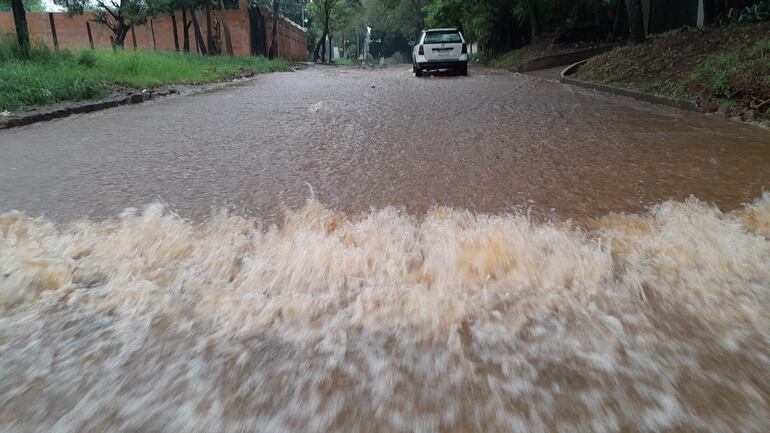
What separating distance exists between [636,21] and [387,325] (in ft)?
41.8

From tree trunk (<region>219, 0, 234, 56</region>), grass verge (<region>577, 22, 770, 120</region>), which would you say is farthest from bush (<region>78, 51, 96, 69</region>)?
tree trunk (<region>219, 0, 234, 56</region>)

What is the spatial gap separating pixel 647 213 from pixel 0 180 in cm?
475

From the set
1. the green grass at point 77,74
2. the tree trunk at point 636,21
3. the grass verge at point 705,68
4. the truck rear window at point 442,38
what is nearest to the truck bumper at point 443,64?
the truck rear window at point 442,38

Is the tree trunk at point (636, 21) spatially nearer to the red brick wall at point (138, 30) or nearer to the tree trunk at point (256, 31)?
the red brick wall at point (138, 30)

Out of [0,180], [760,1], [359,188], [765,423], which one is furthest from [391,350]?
[760,1]

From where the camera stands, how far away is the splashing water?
1649mm

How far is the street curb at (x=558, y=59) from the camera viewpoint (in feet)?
53.3

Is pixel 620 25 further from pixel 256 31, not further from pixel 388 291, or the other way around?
pixel 388 291

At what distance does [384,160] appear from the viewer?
15.4 feet

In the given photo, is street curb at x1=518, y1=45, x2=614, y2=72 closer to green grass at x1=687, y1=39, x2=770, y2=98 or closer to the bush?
green grass at x1=687, y1=39, x2=770, y2=98

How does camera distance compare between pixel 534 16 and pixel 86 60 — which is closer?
pixel 86 60

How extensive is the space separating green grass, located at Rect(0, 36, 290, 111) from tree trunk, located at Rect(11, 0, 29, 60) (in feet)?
0.37

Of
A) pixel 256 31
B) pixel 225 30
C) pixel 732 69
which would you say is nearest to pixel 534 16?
pixel 225 30

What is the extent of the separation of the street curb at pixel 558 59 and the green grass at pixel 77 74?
8880 millimetres
